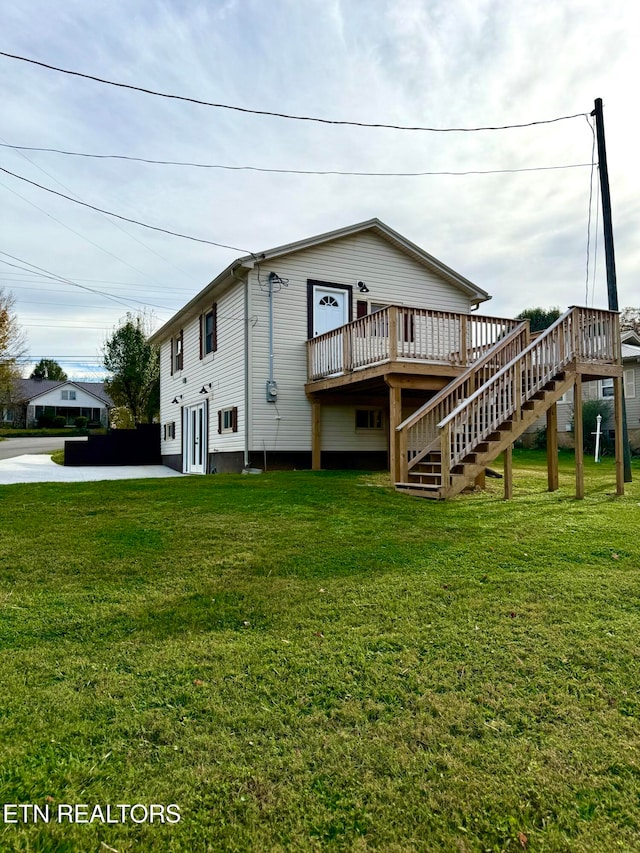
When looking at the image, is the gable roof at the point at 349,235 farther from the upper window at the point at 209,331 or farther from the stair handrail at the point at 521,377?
the stair handrail at the point at 521,377

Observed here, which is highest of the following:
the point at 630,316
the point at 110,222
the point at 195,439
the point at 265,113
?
the point at 630,316

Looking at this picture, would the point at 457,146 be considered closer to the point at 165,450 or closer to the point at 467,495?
the point at 467,495

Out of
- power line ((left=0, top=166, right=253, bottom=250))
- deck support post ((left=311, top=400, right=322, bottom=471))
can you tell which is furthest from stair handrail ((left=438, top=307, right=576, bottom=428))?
power line ((left=0, top=166, right=253, bottom=250))

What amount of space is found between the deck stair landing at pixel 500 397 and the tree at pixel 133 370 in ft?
70.0

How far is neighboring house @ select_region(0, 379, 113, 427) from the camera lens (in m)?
50.7

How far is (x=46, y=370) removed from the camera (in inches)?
2304

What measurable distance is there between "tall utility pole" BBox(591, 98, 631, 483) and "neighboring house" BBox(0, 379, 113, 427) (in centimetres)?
4668

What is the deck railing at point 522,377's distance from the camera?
8805 mm

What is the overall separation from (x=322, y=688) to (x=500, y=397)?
281 inches

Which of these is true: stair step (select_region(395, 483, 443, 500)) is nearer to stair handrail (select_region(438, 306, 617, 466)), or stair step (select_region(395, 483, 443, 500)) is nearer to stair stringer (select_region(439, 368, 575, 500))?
stair stringer (select_region(439, 368, 575, 500))

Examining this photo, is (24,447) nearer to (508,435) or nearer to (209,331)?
(209,331)

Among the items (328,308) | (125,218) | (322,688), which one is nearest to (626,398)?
(328,308)

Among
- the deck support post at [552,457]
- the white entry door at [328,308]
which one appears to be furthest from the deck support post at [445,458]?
the white entry door at [328,308]

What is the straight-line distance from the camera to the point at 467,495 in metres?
9.45
